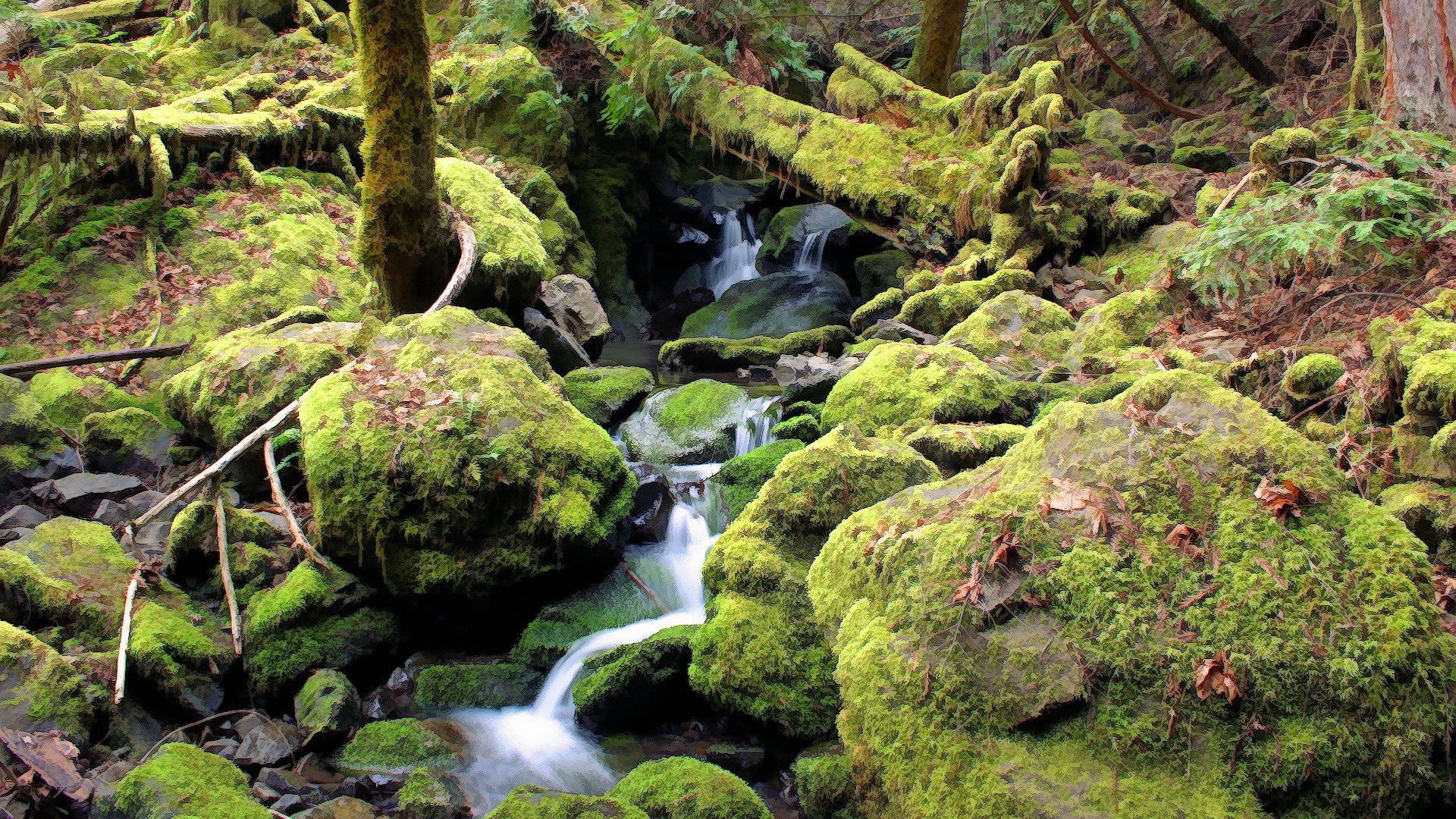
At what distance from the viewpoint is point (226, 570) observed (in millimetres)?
5914

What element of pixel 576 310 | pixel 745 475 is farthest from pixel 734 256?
pixel 745 475

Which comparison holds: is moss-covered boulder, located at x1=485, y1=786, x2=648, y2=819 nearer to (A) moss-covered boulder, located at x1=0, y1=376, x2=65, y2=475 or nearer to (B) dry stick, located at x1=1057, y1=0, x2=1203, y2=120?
(A) moss-covered boulder, located at x1=0, y1=376, x2=65, y2=475

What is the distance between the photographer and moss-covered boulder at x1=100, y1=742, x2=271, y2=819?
3.92 meters

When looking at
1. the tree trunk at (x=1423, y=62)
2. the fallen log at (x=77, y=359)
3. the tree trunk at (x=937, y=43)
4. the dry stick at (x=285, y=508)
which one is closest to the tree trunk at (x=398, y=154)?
the fallen log at (x=77, y=359)

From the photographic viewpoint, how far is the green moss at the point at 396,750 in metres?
4.95

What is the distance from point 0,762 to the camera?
3.92 meters

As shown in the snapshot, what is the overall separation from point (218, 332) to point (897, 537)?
7.27m

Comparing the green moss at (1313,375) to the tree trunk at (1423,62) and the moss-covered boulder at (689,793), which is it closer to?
the tree trunk at (1423,62)

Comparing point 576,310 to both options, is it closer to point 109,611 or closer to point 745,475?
point 745,475

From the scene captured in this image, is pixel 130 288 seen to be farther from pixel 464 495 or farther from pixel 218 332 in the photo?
pixel 464 495

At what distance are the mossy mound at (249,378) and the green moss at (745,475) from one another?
324cm

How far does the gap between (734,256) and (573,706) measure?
11149 mm

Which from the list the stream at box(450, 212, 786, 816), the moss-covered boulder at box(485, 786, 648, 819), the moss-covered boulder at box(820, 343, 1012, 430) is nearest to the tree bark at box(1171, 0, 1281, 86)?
the moss-covered boulder at box(820, 343, 1012, 430)

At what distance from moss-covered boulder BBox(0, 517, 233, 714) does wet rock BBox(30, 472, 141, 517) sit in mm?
855
